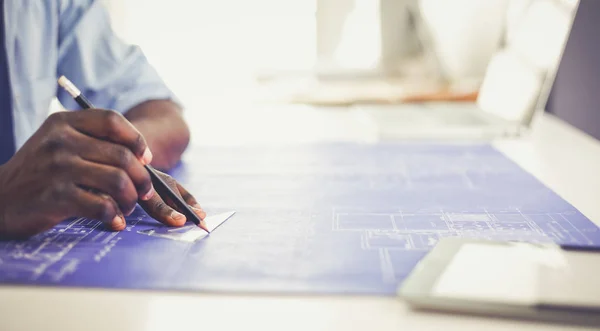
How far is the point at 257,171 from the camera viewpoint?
922mm

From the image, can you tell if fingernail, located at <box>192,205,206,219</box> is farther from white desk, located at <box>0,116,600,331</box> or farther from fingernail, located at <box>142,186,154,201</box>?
white desk, located at <box>0,116,600,331</box>

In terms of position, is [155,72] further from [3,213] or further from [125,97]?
[3,213]

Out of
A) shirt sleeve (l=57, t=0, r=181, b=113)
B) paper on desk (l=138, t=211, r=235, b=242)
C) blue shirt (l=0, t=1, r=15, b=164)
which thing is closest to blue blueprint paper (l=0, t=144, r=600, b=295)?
paper on desk (l=138, t=211, r=235, b=242)

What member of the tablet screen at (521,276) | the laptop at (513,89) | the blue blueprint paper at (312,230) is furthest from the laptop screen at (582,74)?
the tablet screen at (521,276)

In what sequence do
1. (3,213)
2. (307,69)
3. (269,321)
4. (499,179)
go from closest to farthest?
(269,321), (3,213), (499,179), (307,69)

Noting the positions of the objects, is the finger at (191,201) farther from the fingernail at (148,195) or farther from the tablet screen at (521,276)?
the tablet screen at (521,276)

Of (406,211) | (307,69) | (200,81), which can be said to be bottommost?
(200,81)

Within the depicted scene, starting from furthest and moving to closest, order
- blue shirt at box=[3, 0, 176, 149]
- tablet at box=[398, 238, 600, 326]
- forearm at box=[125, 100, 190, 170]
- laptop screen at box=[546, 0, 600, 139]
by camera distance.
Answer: laptop screen at box=[546, 0, 600, 139], blue shirt at box=[3, 0, 176, 149], forearm at box=[125, 100, 190, 170], tablet at box=[398, 238, 600, 326]

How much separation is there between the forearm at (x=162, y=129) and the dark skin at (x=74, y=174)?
32cm

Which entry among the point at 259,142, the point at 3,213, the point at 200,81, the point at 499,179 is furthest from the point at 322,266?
the point at 200,81

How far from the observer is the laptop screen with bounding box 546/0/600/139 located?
127cm

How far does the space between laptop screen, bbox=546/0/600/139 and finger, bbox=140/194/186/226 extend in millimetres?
1045

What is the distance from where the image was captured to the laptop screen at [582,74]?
127 cm

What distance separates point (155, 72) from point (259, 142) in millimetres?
268
